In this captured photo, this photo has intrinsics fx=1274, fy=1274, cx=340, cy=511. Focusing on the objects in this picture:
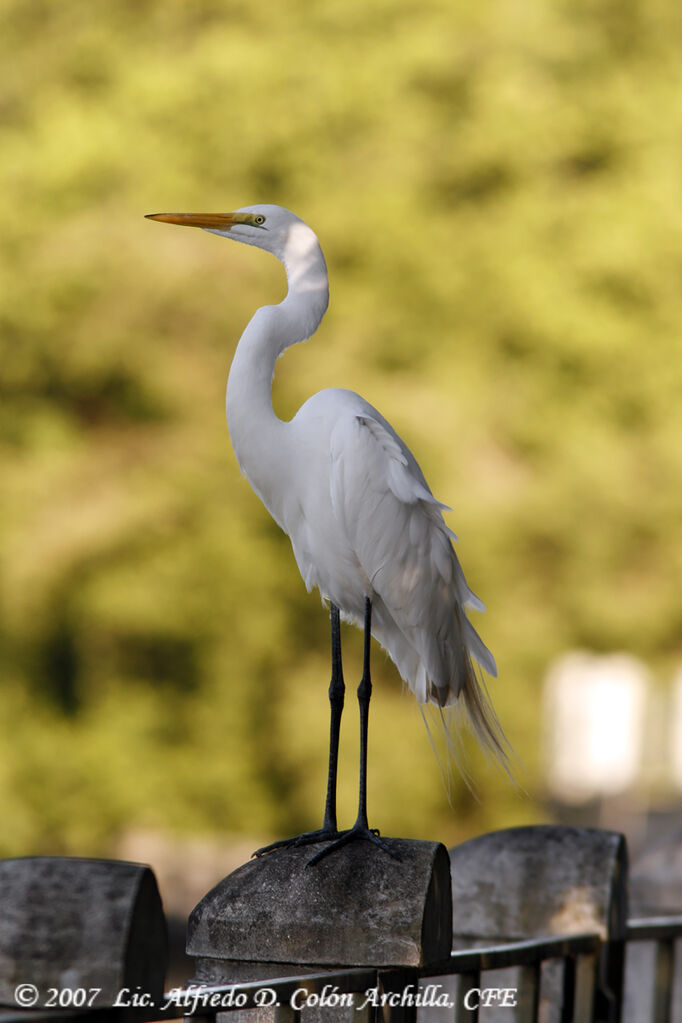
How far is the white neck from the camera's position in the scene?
2.70m

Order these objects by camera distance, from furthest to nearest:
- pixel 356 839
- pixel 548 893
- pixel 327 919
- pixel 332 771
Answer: pixel 548 893
pixel 332 771
pixel 356 839
pixel 327 919

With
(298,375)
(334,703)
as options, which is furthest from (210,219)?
(298,375)

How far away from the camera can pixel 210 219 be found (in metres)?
2.96

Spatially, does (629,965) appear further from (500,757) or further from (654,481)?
(654,481)

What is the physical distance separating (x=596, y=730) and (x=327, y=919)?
884 cm

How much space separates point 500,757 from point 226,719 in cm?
639

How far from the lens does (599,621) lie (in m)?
9.02

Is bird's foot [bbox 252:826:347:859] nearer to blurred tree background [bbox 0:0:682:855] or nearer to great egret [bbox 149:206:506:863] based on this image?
great egret [bbox 149:206:506:863]

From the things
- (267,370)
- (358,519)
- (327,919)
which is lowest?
(327,919)

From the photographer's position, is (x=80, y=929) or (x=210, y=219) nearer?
(x=80, y=929)

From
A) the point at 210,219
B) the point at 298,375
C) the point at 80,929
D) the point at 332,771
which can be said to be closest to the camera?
the point at 80,929

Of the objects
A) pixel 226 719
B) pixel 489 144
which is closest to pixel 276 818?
pixel 226 719

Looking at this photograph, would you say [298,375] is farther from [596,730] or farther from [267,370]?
[267,370]

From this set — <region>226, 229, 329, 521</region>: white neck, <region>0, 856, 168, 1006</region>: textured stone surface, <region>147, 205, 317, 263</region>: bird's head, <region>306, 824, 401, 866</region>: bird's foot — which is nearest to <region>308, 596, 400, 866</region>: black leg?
<region>306, 824, 401, 866</region>: bird's foot
